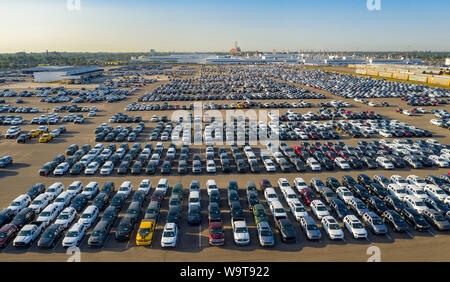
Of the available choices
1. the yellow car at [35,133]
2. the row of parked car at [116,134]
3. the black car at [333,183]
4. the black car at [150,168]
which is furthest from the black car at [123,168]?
the yellow car at [35,133]

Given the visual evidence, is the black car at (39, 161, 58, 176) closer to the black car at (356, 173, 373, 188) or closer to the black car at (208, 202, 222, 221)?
the black car at (208, 202, 222, 221)

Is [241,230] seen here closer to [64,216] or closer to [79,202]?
[64,216]

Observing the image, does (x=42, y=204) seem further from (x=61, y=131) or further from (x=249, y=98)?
(x=249, y=98)

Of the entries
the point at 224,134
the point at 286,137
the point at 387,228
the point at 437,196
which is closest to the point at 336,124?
the point at 286,137

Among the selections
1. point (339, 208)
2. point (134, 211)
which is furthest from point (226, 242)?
point (339, 208)

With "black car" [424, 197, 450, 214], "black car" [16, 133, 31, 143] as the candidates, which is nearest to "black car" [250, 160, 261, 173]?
"black car" [424, 197, 450, 214]

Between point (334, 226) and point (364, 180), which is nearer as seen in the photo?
point (334, 226)

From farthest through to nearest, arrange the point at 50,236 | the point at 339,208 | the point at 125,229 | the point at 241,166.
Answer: the point at 241,166 → the point at 339,208 → the point at 125,229 → the point at 50,236

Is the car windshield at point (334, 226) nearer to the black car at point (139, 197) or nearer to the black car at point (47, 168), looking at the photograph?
the black car at point (139, 197)
